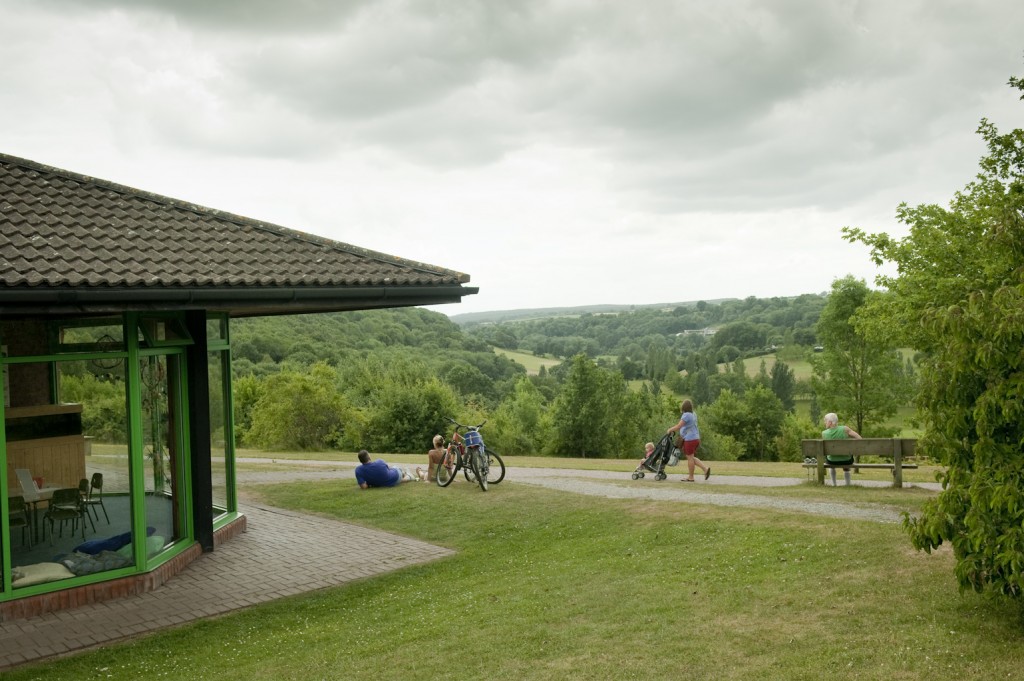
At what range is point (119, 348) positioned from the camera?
29.5 feet

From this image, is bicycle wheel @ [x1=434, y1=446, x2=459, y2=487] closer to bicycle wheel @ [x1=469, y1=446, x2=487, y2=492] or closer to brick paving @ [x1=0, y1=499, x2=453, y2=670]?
bicycle wheel @ [x1=469, y1=446, x2=487, y2=492]

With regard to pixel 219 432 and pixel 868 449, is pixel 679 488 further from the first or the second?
pixel 219 432

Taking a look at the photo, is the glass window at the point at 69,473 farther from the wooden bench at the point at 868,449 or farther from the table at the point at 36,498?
the wooden bench at the point at 868,449

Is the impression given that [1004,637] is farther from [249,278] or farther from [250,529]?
[250,529]

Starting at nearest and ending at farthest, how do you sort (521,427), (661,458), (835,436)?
1. (835,436)
2. (661,458)
3. (521,427)

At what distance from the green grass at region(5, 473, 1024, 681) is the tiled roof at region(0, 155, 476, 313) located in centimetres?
328

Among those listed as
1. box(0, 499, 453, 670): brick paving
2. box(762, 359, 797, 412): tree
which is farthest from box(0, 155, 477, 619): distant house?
box(762, 359, 797, 412): tree

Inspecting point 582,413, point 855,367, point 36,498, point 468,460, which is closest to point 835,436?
point 468,460

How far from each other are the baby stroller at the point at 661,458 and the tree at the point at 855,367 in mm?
32097

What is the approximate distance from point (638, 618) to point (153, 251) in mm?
6264

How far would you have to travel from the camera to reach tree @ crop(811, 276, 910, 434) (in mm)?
44344

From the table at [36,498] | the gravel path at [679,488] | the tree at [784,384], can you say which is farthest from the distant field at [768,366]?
the table at [36,498]

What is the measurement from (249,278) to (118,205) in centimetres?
274

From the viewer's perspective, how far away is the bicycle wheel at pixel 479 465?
14.0 metres
